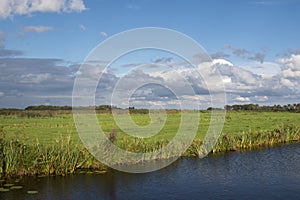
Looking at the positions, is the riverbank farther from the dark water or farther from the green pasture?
the green pasture

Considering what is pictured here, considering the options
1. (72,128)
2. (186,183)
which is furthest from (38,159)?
(72,128)

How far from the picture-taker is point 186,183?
Answer: 1767 centimetres

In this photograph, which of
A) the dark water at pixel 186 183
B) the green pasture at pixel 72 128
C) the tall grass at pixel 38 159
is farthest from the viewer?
the green pasture at pixel 72 128

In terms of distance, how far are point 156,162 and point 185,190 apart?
591 centimetres

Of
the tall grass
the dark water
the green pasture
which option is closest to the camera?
the dark water

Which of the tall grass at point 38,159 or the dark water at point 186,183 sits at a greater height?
the tall grass at point 38,159

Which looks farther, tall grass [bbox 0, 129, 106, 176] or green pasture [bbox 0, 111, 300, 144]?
green pasture [bbox 0, 111, 300, 144]

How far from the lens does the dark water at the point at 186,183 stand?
1554 centimetres

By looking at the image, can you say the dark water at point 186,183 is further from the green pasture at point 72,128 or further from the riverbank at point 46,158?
the green pasture at point 72,128

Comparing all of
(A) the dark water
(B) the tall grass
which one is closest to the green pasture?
(B) the tall grass

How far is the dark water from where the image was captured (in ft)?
51.0

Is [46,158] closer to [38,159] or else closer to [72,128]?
[38,159]

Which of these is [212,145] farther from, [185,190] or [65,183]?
[65,183]

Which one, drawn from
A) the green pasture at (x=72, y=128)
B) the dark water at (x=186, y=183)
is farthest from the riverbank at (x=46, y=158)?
the green pasture at (x=72, y=128)
